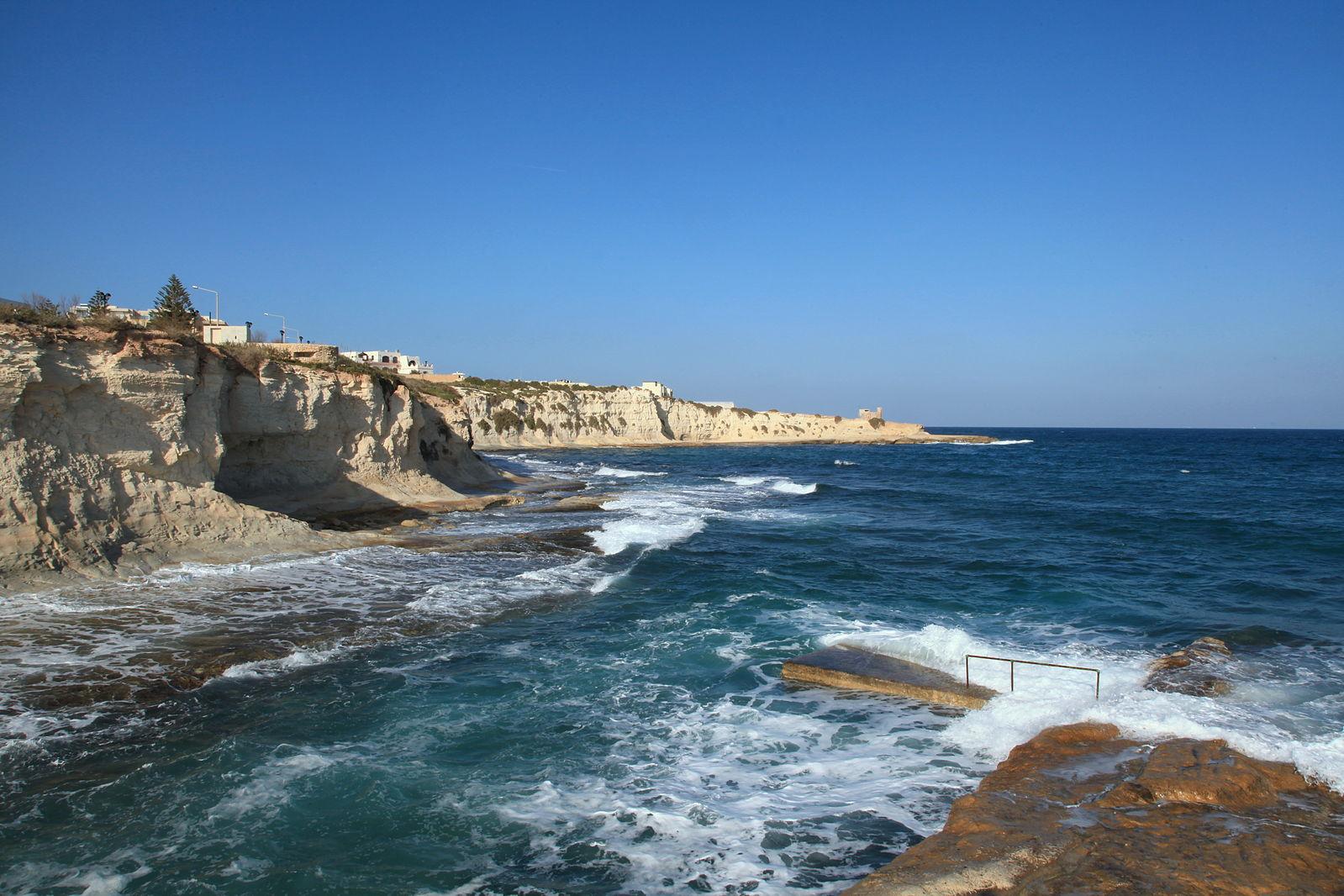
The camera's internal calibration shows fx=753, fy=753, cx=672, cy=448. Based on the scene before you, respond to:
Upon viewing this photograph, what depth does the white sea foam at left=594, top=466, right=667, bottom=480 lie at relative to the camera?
47.1 meters

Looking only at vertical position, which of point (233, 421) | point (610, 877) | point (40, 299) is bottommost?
point (610, 877)

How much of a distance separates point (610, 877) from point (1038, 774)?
4267 millimetres

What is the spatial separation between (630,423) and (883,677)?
3311 inches

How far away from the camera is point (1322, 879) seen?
5.34 metres

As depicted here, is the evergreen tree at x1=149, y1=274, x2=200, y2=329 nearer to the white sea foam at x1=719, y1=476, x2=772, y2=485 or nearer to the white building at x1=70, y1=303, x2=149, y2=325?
the white building at x1=70, y1=303, x2=149, y2=325

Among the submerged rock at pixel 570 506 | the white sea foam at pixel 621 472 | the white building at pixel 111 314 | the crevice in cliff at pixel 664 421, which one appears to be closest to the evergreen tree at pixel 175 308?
the white building at pixel 111 314

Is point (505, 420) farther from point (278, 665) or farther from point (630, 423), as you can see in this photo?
point (278, 665)

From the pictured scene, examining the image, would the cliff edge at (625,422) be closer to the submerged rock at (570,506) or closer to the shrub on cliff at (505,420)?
the shrub on cliff at (505,420)

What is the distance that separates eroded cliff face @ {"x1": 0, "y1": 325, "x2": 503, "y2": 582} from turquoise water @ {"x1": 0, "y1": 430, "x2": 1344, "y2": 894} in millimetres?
1519

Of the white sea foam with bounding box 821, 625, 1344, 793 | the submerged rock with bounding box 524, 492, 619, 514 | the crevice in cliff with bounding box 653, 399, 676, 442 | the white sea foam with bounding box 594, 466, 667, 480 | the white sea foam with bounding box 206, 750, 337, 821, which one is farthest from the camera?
the crevice in cliff with bounding box 653, 399, 676, 442

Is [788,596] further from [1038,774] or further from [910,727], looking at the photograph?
[1038,774]

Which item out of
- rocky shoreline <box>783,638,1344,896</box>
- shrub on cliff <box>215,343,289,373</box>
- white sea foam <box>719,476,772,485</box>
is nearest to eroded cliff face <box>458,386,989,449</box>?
white sea foam <box>719,476,772,485</box>

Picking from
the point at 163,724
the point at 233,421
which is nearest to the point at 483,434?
the point at 233,421

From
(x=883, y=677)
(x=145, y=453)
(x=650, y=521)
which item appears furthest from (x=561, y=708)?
(x=650, y=521)
